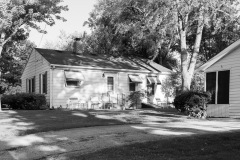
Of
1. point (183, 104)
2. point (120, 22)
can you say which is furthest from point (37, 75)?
point (183, 104)

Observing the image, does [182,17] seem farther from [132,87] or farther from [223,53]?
[132,87]

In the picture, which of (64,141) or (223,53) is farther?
(223,53)

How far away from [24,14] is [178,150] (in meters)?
18.4

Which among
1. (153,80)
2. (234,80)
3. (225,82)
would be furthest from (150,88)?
(234,80)

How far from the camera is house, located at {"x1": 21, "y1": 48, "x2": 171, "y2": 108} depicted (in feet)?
71.4

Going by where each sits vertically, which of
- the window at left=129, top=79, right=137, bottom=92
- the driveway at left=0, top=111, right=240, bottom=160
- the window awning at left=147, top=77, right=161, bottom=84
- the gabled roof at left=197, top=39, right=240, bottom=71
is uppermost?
the gabled roof at left=197, top=39, right=240, bottom=71

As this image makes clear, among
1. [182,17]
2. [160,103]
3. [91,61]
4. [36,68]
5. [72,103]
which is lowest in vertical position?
[160,103]

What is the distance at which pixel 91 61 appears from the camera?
82.0ft

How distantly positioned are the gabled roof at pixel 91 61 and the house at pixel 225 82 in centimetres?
953

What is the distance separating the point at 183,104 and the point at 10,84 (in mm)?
29967

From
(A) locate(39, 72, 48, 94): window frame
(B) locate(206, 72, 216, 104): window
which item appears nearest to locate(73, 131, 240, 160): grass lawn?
(B) locate(206, 72, 216, 104): window

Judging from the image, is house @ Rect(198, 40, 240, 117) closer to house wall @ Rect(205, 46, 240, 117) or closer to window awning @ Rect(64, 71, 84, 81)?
house wall @ Rect(205, 46, 240, 117)

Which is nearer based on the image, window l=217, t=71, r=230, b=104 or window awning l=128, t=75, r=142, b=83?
window l=217, t=71, r=230, b=104

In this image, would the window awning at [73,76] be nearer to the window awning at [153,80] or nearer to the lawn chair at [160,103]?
the window awning at [153,80]
